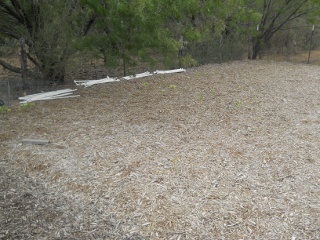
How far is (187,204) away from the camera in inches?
134

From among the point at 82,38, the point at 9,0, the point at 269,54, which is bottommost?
the point at 269,54

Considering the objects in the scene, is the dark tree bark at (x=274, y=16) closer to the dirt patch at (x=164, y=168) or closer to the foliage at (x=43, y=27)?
the dirt patch at (x=164, y=168)

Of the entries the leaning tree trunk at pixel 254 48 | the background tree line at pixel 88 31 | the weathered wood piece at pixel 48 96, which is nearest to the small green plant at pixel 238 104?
the background tree line at pixel 88 31

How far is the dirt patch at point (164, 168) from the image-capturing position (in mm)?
3135

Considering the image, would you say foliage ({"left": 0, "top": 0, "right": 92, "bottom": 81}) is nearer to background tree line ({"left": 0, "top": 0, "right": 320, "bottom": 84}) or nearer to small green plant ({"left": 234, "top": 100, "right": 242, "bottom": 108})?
background tree line ({"left": 0, "top": 0, "right": 320, "bottom": 84})

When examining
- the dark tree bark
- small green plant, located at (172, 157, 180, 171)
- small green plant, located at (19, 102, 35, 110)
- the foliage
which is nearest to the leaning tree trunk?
the dark tree bark

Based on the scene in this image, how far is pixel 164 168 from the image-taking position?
4.07 m

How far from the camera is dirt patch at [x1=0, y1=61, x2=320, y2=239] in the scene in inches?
123

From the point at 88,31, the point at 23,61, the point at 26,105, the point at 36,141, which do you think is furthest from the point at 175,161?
the point at 88,31

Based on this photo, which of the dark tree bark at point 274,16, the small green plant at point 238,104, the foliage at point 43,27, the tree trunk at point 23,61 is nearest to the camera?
the small green plant at point 238,104

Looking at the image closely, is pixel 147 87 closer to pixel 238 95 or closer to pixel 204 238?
pixel 238 95

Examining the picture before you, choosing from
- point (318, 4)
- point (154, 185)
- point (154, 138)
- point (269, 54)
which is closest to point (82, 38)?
point (154, 138)

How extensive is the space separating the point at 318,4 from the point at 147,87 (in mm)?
7415

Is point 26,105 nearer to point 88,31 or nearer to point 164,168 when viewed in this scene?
point 88,31
